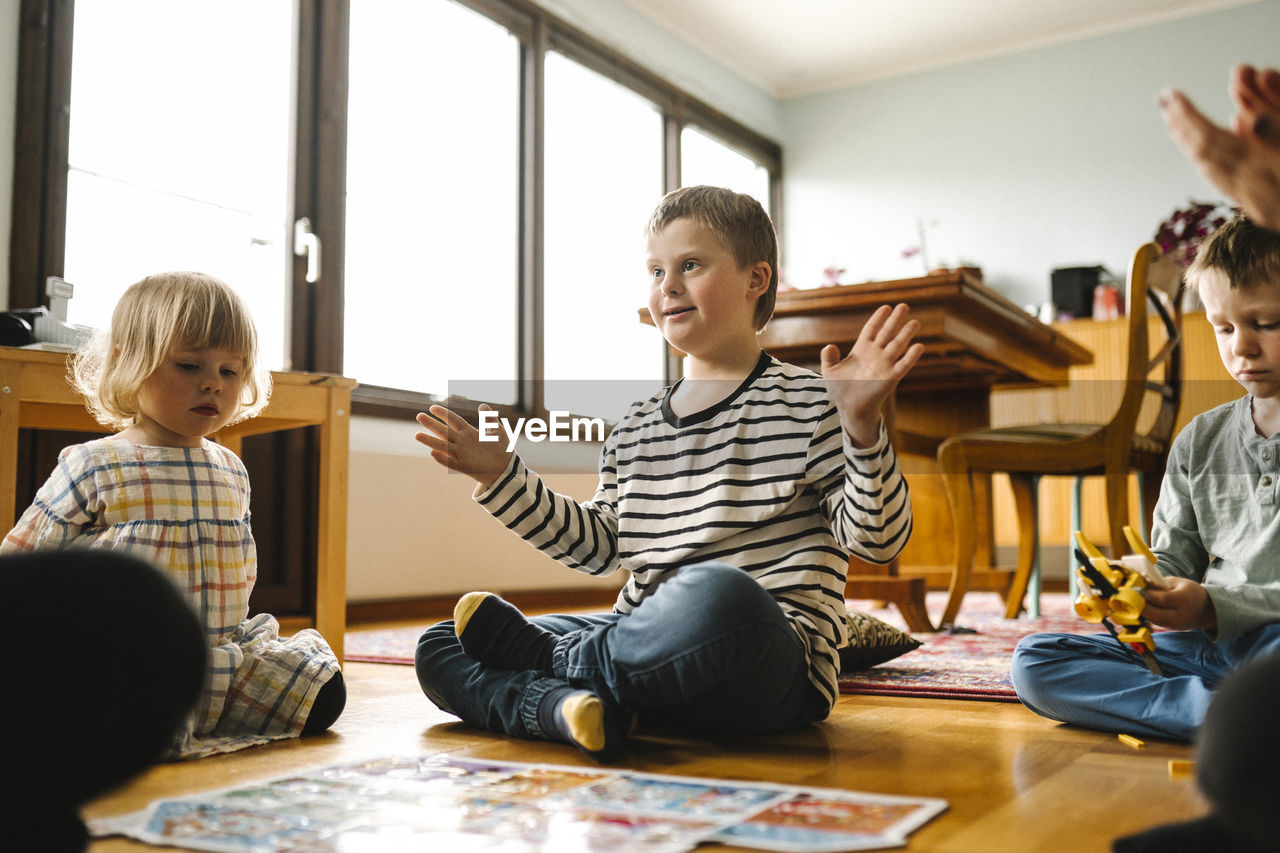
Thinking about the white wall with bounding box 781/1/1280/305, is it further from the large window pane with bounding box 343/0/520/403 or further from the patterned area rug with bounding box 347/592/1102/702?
the patterned area rug with bounding box 347/592/1102/702

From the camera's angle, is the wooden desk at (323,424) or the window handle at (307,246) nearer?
the wooden desk at (323,424)

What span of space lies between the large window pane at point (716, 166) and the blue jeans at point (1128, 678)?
145 inches

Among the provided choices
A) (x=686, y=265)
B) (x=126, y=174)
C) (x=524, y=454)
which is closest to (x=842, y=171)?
(x=524, y=454)

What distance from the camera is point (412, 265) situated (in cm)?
354

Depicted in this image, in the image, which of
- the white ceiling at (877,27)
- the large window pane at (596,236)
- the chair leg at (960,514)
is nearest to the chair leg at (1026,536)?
the chair leg at (960,514)

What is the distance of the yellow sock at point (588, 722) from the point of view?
1019 mm

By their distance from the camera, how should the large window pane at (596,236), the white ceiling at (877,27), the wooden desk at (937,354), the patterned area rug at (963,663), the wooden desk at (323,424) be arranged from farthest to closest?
the white ceiling at (877,27), the large window pane at (596,236), the wooden desk at (937,354), the wooden desk at (323,424), the patterned area rug at (963,663)

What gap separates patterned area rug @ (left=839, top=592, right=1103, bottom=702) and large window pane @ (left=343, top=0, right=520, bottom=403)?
161 centimetres

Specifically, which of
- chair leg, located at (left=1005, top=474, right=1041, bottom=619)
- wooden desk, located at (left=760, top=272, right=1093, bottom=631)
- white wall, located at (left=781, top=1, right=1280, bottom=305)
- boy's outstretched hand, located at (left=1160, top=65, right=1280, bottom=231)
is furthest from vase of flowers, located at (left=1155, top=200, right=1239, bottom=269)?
boy's outstretched hand, located at (left=1160, top=65, right=1280, bottom=231)

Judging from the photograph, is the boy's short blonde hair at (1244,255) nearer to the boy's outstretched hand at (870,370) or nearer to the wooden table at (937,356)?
the boy's outstretched hand at (870,370)

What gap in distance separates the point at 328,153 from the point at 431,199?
0.53 meters

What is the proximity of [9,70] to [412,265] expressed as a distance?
4.42ft

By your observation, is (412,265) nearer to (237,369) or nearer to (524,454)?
(524,454)

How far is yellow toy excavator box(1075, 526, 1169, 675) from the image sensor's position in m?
1.01
